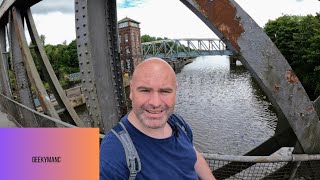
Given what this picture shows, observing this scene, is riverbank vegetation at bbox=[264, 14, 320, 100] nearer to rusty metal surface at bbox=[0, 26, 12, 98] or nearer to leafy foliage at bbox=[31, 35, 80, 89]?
rusty metal surface at bbox=[0, 26, 12, 98]

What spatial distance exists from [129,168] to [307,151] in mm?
2732

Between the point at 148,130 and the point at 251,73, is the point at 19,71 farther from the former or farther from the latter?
the point at 148,130

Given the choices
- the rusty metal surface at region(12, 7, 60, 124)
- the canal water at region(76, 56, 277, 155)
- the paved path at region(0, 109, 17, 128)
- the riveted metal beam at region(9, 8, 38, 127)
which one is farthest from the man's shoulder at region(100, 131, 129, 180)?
the canal water at region(76, 56, 277, 155)

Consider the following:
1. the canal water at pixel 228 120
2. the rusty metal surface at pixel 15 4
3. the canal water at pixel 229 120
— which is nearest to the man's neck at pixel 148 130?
the rusty metal surface at pixel 15 4

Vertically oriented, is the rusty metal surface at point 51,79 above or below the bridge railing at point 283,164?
above

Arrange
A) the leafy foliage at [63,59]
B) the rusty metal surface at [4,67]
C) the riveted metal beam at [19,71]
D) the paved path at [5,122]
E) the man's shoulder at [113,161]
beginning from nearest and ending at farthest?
the man's shoulder at [113,161] < the riveted metal beam at [19,71] < the paved path at [5,122] < the rusty metal surface at [4,67] < the leafy foliage at [63,59]

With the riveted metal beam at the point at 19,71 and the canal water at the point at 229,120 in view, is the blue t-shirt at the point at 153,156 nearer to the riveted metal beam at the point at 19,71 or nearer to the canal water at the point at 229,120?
the riveted metal beam at the point at 19,71

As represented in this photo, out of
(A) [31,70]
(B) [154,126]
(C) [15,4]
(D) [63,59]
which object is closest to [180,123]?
(B) [154,126]

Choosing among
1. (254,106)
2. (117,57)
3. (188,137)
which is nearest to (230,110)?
(254,106)

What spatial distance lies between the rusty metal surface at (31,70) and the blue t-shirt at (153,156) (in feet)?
16.0

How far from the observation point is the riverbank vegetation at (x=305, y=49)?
3566cm

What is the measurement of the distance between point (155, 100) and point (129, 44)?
77.4 m

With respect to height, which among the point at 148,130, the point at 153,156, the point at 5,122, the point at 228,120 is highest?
the point at 148,130

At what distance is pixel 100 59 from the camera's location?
4613 millimetres
